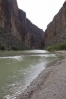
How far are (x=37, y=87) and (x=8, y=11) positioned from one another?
13077 cm

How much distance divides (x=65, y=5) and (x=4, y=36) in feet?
165

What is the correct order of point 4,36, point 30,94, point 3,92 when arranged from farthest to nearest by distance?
1. point 4,36
2. point 3,92
3. point 30,94

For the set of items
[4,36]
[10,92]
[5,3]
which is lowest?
[10,92]

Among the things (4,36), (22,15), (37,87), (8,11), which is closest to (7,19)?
(8,11)

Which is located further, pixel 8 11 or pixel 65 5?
pixel 8 11

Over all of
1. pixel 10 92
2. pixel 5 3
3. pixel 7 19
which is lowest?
pixel 10 92

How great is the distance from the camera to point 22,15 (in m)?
196

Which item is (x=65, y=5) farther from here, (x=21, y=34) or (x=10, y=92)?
(x=10, y=92)

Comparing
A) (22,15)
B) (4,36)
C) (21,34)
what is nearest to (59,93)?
(4,36)

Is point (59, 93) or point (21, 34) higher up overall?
point (21, 34)

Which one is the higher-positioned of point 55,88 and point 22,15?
point 22,15

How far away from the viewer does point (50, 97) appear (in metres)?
6.27

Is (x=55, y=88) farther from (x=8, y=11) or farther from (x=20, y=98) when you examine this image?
(x=8, y=11)

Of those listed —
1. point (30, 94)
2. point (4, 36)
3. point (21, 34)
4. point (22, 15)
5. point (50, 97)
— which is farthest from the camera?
point (22, 15)
